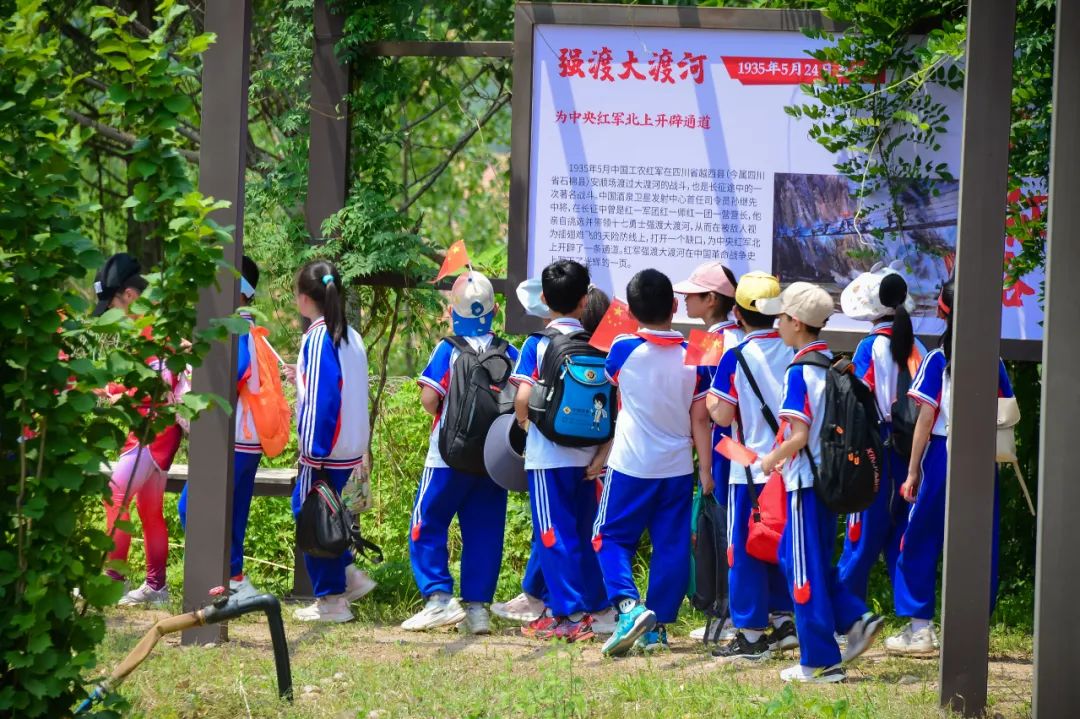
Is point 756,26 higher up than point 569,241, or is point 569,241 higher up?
point 756,26

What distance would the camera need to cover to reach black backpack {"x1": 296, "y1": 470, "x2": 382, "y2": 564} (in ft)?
22.3

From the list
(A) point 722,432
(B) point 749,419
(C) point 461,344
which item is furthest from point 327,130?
(B) point 749,419

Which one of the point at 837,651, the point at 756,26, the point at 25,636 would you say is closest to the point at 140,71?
the point at 25,636

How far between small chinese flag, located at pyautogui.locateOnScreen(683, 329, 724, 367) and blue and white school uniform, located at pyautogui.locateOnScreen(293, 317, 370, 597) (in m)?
1.72

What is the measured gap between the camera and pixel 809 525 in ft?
19.2

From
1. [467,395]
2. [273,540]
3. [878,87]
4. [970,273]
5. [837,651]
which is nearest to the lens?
[970,273]

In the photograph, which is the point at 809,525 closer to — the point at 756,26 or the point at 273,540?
the point at 756,26

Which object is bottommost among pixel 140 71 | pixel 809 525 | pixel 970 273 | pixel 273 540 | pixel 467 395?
pixel 273 540

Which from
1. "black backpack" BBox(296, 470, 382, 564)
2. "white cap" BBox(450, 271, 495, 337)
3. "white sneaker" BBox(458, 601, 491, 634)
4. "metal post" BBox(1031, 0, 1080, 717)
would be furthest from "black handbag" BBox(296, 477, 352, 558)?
"metal post" BBox(1031, 0, 1080, 717)

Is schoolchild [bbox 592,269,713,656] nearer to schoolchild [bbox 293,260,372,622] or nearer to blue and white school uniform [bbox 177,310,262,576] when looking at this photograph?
schoolchild [bbox 293,260,372,622]

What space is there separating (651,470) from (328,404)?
1.68 meters

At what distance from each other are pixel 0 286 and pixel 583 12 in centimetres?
452

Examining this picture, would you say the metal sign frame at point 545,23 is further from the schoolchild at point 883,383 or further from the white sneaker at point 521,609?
the white sneaker at point 521,609

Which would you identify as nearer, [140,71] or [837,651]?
[140,71]
